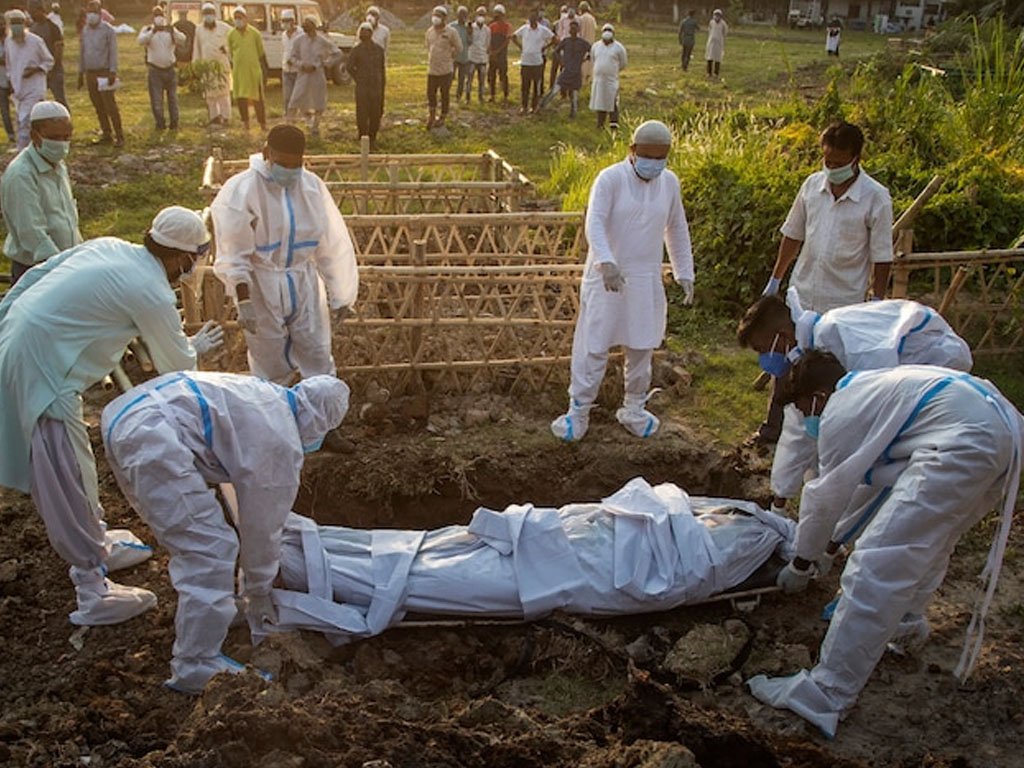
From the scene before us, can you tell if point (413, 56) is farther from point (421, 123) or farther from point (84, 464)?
point (84, 464)

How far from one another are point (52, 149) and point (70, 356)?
7.80 ft

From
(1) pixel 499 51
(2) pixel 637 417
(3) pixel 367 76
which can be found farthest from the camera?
(1) pixel 499 51

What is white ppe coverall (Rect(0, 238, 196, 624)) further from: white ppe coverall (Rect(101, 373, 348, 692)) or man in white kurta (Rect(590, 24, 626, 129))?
man in white kurta (Rect(590, 24, 626, 129))

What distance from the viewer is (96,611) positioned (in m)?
4.26

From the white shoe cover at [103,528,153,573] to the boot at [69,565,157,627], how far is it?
1.08 feet

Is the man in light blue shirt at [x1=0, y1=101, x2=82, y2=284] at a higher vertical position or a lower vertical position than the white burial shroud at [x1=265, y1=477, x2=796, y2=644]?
higher

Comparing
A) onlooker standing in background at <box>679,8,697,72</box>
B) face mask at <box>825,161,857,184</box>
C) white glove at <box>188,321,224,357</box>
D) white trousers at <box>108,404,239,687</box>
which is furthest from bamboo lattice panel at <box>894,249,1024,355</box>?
onlooker standing in background at <box>679,8,697,72</box>

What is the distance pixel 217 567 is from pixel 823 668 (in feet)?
7.82

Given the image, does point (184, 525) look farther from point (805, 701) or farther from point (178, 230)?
point (805, 701)

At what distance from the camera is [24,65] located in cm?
1153

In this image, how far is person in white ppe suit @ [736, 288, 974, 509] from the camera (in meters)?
4.06

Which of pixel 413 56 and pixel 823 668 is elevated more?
pixel 413 56

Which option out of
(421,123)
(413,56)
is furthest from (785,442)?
(413,56)

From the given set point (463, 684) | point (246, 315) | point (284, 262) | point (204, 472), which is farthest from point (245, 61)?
point (463, 684)
